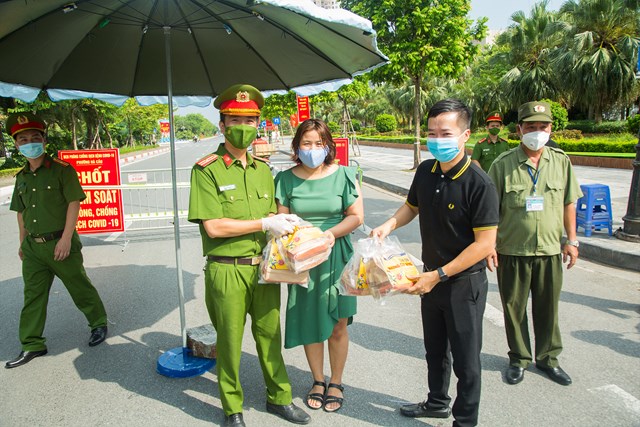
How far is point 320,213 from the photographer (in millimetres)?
2795

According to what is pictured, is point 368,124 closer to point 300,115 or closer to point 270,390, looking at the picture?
point 300,115

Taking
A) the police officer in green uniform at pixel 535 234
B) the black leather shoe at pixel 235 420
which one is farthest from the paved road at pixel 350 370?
the police officer in green uniform at pixel 535 234

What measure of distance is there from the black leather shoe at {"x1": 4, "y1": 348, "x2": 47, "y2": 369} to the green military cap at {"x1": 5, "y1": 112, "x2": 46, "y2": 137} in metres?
1.76

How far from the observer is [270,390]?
2926 millimetres

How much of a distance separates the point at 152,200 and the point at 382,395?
1092 centimetres

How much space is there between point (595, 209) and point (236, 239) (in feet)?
21.6

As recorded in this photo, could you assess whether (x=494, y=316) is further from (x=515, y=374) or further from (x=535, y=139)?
(x=535, y=139)

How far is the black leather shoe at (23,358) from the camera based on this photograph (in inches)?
143

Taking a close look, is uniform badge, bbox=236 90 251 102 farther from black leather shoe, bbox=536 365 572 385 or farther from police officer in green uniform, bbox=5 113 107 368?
black leather shoe, bbox=536 365 572 385

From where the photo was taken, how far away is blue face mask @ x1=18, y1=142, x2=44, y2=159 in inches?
142

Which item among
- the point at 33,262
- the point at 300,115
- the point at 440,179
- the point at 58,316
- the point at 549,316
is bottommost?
the point at 58,316

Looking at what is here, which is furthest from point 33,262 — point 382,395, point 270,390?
point 382,395

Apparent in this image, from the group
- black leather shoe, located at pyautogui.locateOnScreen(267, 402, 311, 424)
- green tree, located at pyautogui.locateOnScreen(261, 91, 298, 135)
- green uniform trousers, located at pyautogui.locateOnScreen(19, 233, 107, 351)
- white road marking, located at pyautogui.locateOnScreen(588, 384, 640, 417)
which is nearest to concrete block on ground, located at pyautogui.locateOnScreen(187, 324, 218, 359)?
black leather shoe, located at pyautogui.locateOnScreen(267, 402, 311, 424)

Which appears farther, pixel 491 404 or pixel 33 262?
pixel 33 262
